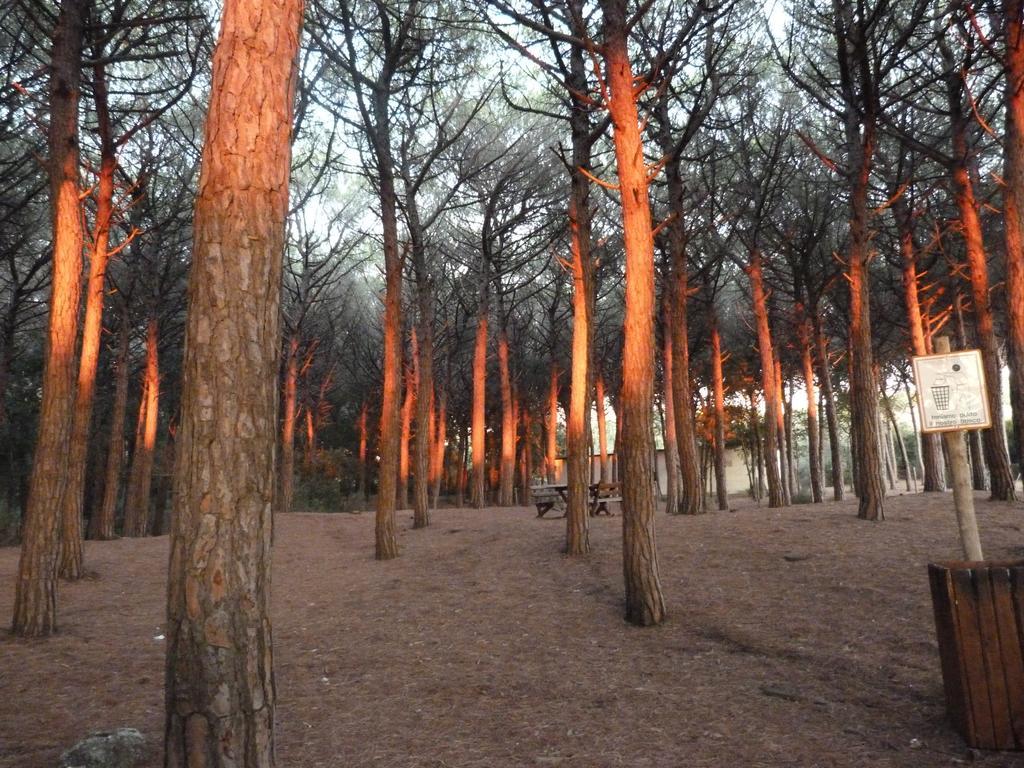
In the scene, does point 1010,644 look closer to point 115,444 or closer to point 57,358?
point 57,358

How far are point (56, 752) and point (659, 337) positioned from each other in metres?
18.7

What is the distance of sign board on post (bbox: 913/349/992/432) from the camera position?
403 cm

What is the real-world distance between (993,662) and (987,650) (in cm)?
6

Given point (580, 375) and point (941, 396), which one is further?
point (580, 375)

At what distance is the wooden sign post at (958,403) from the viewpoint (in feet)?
13.2

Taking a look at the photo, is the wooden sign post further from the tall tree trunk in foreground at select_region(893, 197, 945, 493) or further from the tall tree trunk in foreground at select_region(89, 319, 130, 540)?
the tall tree trunk in foreground at select_region(89, 319, 130, 540)

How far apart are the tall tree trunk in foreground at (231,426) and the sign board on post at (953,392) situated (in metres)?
3.63

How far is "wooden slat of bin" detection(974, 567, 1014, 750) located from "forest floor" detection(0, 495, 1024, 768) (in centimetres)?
14

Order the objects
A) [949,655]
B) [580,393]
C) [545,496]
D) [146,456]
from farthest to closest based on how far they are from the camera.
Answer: [146,456] → [545,496] → [580,393] → [949,655]

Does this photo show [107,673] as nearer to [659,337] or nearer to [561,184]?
[561,184]

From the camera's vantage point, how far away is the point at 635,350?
6.61 meters

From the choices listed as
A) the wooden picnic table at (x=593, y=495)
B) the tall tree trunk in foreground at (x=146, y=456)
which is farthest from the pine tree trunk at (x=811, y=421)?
the tall tree trunk in foreground at (x=146, y=456)

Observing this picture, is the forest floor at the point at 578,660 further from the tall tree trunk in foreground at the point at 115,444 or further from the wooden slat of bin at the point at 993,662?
the tall tree trunk in foreground at the point at 115,444

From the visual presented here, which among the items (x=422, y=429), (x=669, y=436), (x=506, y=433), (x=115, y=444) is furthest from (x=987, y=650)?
(x=669, y=436)
